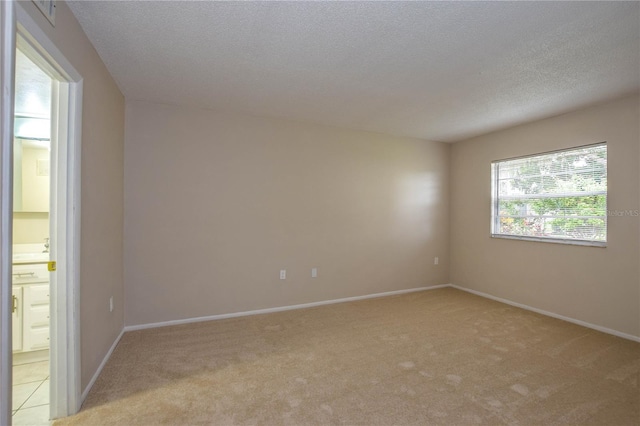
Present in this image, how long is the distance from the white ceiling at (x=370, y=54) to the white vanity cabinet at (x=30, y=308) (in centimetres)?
193

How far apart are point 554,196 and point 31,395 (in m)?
5.55

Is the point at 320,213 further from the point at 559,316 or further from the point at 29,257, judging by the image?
the point at 559,316

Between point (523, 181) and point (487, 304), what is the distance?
179 centimetres

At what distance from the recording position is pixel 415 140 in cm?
473

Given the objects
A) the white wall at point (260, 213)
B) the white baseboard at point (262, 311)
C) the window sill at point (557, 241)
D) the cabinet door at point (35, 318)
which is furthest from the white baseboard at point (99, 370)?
the window sill at point (557, 241)

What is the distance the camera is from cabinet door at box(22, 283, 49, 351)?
2.59 metres

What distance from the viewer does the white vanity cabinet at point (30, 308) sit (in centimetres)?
256

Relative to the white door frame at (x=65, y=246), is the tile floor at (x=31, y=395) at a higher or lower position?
lower

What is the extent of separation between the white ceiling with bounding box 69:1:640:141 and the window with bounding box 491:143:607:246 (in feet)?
2.30

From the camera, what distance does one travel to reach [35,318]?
2.63 m

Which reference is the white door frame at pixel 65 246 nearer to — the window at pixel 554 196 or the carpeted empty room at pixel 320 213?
the carpeted empty room at pixel 320 213


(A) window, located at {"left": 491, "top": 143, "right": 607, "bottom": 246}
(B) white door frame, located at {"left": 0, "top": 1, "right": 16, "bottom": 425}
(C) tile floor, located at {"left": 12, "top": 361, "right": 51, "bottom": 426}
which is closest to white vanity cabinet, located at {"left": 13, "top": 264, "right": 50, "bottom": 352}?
(C) tile floor, located at {"left": 12, "top": 361, "right": 51, "bottom": 426}

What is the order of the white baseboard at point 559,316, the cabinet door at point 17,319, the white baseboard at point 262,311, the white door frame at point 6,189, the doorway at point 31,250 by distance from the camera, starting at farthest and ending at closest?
the white baseboard at point 262,311 → the white baseboard at point 559,316 → the cabinet door at point 17,319 → the doorway at point 31,250 → the white door frame at point 6,189

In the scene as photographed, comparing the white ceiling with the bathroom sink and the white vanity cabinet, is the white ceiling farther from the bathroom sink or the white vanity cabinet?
the white vanity cabinet
